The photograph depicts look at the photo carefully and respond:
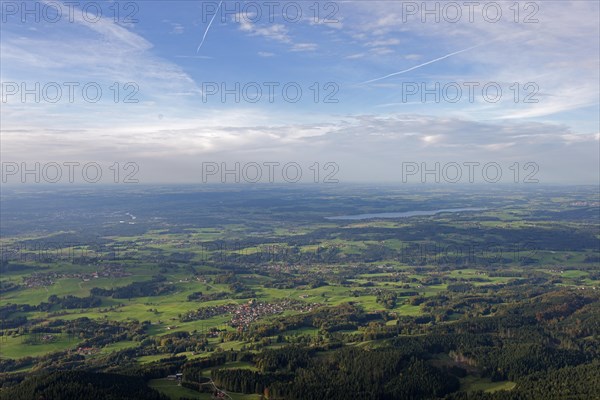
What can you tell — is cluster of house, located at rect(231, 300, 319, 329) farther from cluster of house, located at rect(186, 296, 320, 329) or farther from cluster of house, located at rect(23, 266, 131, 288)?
cluster of house, located at rect(23, 266, 131, 288)

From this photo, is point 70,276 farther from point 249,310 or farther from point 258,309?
point 258,309

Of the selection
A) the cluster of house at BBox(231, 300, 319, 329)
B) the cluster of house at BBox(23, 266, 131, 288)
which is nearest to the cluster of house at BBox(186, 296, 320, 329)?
the cluster of house at BBox(231, 300, 319, 329)

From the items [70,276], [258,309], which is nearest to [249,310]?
[258,309]

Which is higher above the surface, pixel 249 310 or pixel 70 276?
pixel 70 276

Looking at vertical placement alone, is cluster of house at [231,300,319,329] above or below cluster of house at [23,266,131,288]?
below

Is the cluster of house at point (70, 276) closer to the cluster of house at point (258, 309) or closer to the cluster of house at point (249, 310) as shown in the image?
the cluster of house at point (249, 310)

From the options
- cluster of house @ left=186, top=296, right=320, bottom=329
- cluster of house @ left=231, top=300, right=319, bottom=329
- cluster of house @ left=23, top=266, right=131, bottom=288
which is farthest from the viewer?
cluster of house @ left=23, top=266, right=131, bottom=288

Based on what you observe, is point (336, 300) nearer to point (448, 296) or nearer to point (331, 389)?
point (448, 296)

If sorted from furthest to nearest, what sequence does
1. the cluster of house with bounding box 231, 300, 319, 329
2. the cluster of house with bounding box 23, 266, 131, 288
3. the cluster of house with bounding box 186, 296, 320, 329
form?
the cluster of house with bounding box 23, 266, 131, 288
the cluster of house with bounding box 186, 296, 320, 329
the cluster of house with bounding box 231, 300, 319, 329

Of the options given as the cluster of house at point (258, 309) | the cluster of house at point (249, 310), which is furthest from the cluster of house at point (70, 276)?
the cluster of house at point (258, 309)

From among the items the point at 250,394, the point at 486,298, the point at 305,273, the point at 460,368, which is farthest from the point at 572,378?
the point at 305,273

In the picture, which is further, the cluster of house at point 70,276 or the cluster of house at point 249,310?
the cluster of house at point 70,276
